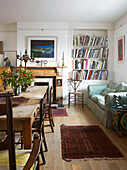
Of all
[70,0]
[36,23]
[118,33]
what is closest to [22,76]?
[70,0]

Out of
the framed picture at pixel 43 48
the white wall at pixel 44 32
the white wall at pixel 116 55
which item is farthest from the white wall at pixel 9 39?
the white wall at pixel 116 55

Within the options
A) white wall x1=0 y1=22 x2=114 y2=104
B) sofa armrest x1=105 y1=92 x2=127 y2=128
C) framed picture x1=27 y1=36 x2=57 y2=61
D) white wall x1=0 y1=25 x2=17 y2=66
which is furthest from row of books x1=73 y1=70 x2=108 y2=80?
sofa armrest x1=105 y1=92 x2=127 y2=128

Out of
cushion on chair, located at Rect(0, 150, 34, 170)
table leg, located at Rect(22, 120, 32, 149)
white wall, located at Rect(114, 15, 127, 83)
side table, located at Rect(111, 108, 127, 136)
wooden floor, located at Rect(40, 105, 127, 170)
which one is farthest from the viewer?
white wall, located at Rect(114, 15, 127, 83)

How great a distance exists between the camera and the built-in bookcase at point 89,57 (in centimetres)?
649

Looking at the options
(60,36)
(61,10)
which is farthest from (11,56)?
(61,10)

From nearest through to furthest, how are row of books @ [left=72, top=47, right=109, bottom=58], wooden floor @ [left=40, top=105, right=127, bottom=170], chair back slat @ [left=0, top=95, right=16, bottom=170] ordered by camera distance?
chair back slat @ [left=0, top=95, right=16, bottom=170] → wooden floor @ [left=40, top=105, right=127, bottom=170] → row of books @ [left=72, top=47, right=109, bottom=58]

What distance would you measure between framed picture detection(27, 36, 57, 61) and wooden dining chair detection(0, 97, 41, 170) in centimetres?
524

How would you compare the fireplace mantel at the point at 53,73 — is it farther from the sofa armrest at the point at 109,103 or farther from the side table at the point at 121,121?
the side table at the point at 121,121

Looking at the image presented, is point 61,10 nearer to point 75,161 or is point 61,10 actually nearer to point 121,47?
point 121,47

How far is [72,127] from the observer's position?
383 cm

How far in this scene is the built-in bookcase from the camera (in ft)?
21.3

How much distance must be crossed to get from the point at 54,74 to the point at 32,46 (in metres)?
1.29

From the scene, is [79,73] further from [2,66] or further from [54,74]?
[2,66]

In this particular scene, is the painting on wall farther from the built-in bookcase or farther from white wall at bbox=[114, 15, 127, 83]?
the built-in bookcase
